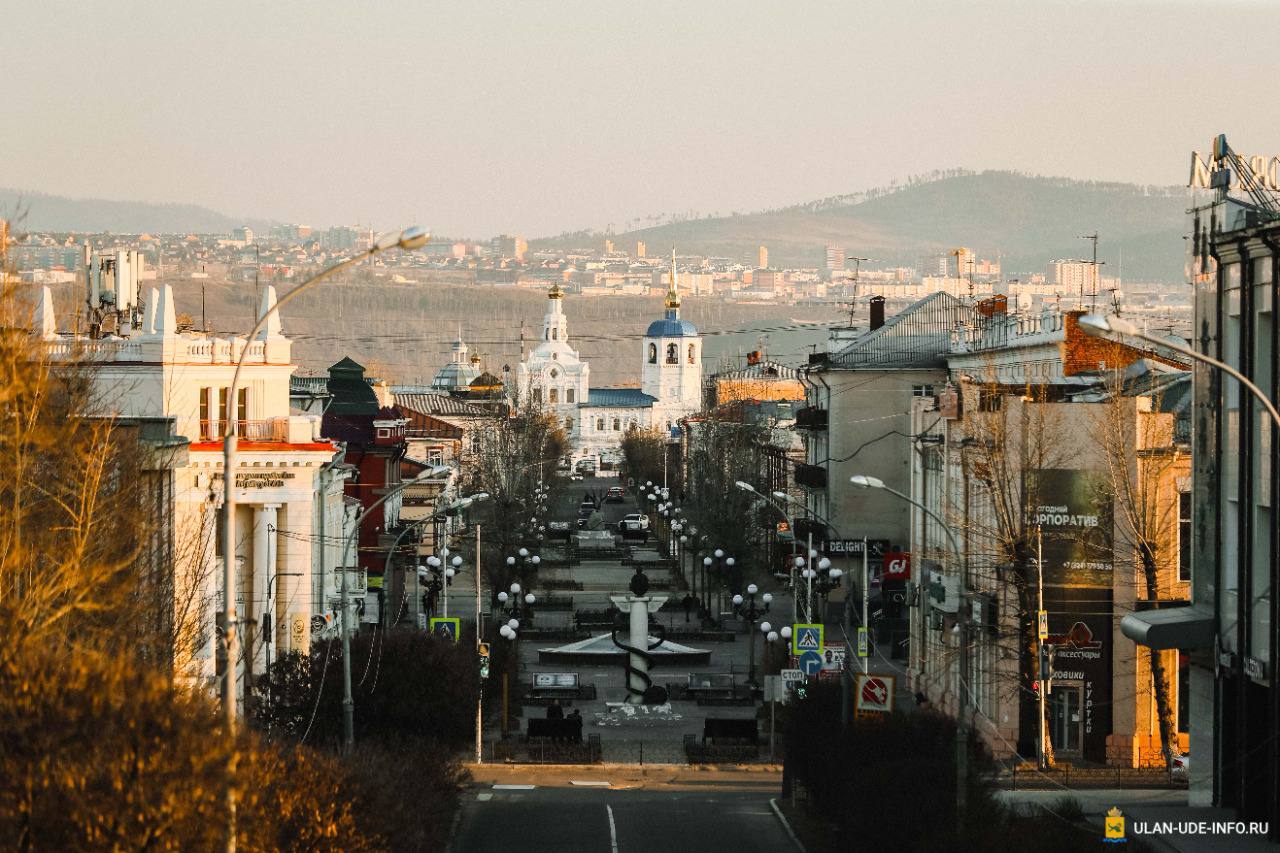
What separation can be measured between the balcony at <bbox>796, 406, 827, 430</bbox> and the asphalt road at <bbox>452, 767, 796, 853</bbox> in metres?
40.6

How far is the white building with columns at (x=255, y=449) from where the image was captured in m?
50.4

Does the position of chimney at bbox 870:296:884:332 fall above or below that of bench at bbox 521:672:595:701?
above

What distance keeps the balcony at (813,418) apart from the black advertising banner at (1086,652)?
41440 mm

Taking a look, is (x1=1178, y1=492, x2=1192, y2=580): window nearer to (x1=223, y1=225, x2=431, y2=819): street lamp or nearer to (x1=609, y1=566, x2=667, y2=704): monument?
(x1=609, y1=566, x2=667, y2=704): monument

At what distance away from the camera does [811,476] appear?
87.1m

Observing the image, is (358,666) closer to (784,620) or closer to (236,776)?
(236,776)

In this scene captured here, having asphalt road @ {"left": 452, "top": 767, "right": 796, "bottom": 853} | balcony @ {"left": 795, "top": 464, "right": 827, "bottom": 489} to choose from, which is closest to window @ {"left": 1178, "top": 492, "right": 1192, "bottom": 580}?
asphalt road @ {"left": 452, "top": 767, "right": 796, "bottom": 853}

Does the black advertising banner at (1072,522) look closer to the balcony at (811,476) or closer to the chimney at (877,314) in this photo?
the balcony at (811,476)

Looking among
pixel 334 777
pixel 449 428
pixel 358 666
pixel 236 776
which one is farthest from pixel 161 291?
pixel 449 428

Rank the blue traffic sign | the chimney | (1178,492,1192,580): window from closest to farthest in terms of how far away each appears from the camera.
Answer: (1178,492,1192,580): window → the blue traffic sign → the chimney

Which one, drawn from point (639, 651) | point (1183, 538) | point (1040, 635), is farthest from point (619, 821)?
point (639, 651)

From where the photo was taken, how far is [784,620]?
82062mm

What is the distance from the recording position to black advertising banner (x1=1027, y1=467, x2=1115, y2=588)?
148 feet

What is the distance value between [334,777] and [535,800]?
20.1 m
